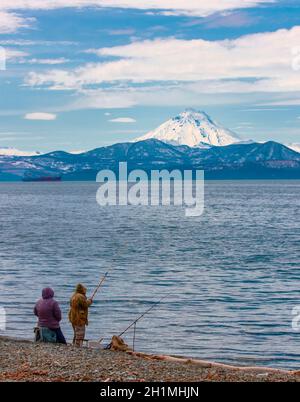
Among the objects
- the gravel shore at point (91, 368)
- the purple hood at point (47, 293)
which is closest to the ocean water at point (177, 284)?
the purple hood at point (47, 293)

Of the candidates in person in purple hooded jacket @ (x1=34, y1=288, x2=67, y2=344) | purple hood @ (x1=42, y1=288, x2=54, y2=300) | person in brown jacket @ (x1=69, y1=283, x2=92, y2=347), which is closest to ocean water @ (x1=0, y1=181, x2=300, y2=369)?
person in brown jacket @ (x1=69, y1=283, x2=92, y2=347)

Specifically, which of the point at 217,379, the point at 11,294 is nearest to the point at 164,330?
the point at 11,294

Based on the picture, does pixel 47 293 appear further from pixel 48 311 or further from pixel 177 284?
pixel 177 284

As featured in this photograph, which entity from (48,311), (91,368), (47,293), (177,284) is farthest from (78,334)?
(177,284)

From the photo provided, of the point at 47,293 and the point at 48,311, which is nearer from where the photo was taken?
the point at 47,293

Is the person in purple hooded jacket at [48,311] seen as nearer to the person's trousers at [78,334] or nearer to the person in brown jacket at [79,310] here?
the person in brown jacket at [79,310]

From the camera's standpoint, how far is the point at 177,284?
41938 millimetres

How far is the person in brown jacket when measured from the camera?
72.6 ft

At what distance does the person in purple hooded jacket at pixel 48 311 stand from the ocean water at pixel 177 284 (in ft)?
18.9

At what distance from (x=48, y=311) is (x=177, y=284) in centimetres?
2097

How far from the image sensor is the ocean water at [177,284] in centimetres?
2827

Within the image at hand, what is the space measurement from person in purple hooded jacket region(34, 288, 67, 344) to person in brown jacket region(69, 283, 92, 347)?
771 mm

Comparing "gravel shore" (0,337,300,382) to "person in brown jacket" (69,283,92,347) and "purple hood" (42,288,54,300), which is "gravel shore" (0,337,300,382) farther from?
"person in brown jacket" (69,283,92,347)
